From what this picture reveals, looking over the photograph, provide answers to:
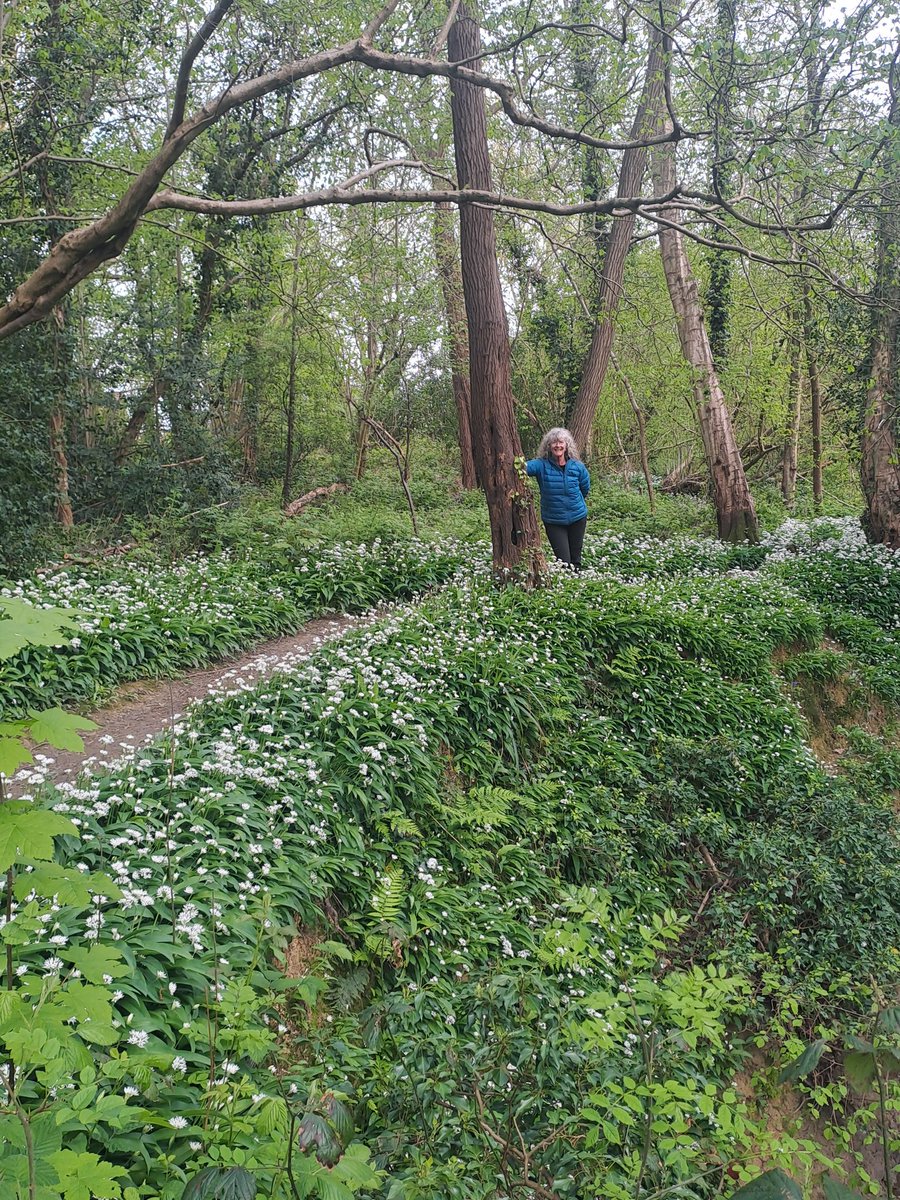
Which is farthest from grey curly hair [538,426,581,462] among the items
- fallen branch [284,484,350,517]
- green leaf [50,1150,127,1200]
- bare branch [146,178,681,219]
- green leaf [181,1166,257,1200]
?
green leaf [50,1150,127,1200]

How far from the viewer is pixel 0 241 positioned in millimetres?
9555

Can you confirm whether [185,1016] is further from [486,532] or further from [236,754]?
[486,532]

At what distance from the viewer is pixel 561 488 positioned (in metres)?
8.92

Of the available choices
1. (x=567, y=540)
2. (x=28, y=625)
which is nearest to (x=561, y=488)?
(x=567, y=540)

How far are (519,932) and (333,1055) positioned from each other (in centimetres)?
164

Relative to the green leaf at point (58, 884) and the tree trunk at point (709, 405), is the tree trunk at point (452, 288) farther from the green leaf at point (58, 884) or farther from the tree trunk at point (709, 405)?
the green leaf at point (58, 884)

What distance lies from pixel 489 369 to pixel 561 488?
1691 mm

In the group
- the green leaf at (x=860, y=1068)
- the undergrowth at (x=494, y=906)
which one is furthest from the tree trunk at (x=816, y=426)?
the green leaf at (x=860, y=1068)

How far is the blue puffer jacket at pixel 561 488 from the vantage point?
349 inches

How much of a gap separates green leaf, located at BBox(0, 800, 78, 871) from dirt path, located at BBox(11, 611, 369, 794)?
2474 millimetres

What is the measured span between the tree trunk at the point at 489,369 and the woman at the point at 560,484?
1.75 feet

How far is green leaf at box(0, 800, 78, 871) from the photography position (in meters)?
1.30

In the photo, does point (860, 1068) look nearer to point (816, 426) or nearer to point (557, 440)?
point (557, 440)

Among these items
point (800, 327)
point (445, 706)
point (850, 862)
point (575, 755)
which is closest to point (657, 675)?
point (575, 755)
